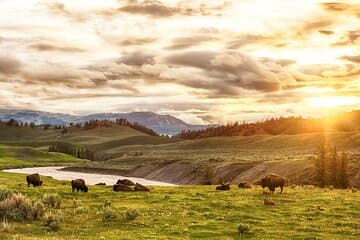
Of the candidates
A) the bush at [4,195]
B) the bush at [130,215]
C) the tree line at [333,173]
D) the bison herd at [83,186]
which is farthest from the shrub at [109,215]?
the tree line at [333,173]

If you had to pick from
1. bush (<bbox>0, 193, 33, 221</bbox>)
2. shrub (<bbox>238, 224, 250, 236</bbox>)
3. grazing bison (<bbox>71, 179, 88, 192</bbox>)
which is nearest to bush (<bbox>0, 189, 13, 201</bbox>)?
bush (<bbox>0, 193, 33, 221</bbox>)

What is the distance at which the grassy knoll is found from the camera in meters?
24.4

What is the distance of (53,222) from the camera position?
25625 millimetres

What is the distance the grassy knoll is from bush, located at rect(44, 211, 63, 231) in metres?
0.42

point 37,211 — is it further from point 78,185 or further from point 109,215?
point 78,185

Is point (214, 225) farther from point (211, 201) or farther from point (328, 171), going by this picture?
point (328, 171)

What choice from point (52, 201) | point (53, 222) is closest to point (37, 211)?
point (53, 222)

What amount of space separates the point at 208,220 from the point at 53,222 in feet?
29.7

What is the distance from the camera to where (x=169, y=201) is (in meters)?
39.1

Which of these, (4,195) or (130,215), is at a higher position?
(4,195)

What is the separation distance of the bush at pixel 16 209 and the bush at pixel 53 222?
5.22ft

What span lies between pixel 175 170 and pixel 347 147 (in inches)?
2595

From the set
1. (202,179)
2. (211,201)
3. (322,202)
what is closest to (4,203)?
(211,201)

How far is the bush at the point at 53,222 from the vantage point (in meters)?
25.3
